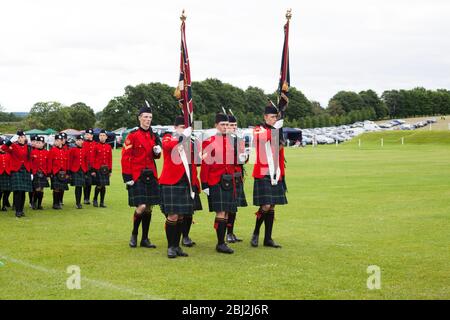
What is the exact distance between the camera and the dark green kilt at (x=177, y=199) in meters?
9.12

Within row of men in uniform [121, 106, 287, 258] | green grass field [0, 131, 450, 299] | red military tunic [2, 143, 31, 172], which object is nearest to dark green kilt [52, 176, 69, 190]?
green grass field [0, 131, 450, 299]

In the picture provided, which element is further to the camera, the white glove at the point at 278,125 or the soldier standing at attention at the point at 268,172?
the white glove at the point at 278,125

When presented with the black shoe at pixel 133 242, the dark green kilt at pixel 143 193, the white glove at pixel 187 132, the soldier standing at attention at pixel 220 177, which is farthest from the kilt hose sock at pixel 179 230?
the white glove at pixel 187 132

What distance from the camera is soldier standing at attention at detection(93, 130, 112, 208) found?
630 inches

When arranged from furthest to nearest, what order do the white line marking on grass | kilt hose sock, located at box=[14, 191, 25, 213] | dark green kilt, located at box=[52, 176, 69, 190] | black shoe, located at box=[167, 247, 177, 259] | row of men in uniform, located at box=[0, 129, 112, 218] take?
dark green kilt, located at box=[52, 176, 69, 190] → row of men in uniform, located at box=[0, 129, 112, 218] → kilt hose sock, located at box=[14, 191, 25, 213] → black shoe, located at box=[167, 247, 177, 259] → the white line marking on grass

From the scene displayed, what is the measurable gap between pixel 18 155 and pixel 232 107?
3625 inches

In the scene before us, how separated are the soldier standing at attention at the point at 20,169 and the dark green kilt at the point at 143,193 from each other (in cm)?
516

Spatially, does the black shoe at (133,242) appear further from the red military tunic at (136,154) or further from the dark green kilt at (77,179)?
the dark green kilt at (77,179)

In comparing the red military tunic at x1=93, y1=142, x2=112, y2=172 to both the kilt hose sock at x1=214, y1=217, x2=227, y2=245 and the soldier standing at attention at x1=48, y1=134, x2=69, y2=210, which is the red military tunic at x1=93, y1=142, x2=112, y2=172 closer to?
the soldier standing at attention at x1=48, y1=134, x2=69, y2=210

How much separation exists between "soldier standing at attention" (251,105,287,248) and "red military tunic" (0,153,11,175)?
23.2 feet

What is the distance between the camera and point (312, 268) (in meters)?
8.04
